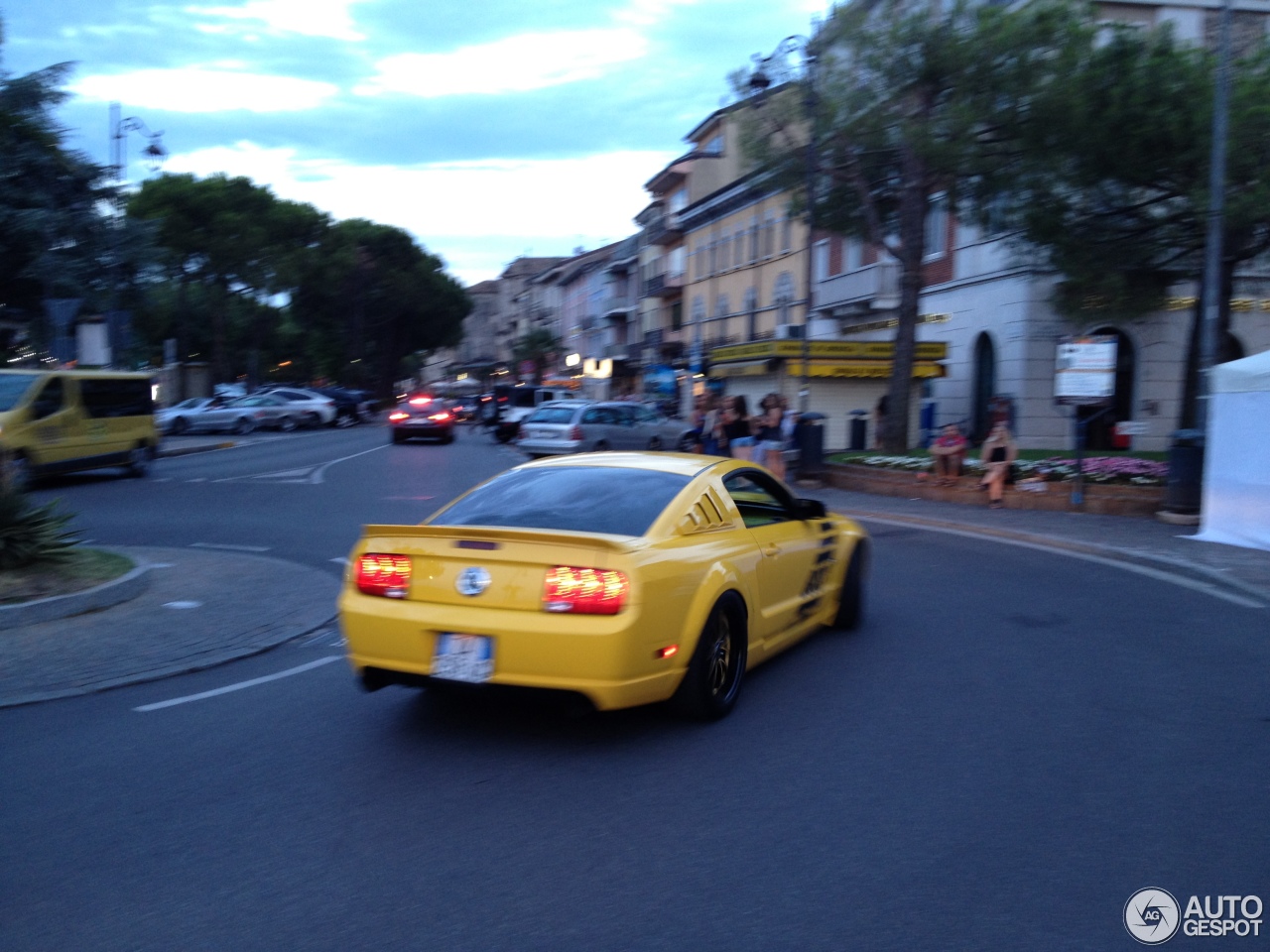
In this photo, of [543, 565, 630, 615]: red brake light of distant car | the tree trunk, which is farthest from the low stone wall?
[543, 565, 630, 615]: red brake light of distant car

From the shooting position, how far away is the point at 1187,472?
1525 cm

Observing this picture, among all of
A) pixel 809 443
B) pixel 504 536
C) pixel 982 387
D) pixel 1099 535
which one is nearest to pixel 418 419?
pixel 982 387

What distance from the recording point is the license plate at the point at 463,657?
538 cm

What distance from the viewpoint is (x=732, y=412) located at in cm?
2102

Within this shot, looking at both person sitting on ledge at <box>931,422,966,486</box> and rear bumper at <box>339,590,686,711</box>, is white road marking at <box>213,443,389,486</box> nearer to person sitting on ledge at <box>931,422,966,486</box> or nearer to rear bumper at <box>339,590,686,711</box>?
person sitting on ledge at <box>931,422,966,486</box>

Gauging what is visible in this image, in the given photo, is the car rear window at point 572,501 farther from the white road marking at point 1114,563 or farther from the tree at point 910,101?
the tree at point 910,101

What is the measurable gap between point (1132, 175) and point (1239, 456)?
8.64 m

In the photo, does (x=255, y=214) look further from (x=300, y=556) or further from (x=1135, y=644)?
(x=1135, y=644)

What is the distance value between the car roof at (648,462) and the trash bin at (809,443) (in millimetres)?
14084

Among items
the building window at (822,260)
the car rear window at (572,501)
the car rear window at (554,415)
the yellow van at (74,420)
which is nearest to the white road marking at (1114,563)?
the car rear window at (572,501)

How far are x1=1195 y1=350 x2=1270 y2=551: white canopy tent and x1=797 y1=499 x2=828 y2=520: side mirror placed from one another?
24.5 ft

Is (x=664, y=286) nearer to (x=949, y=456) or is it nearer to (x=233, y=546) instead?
(x=949, y=456)

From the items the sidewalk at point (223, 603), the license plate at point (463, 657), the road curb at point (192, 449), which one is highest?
the license plate at point (463, 657)

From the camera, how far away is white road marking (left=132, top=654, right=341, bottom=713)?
6477 millimetres
